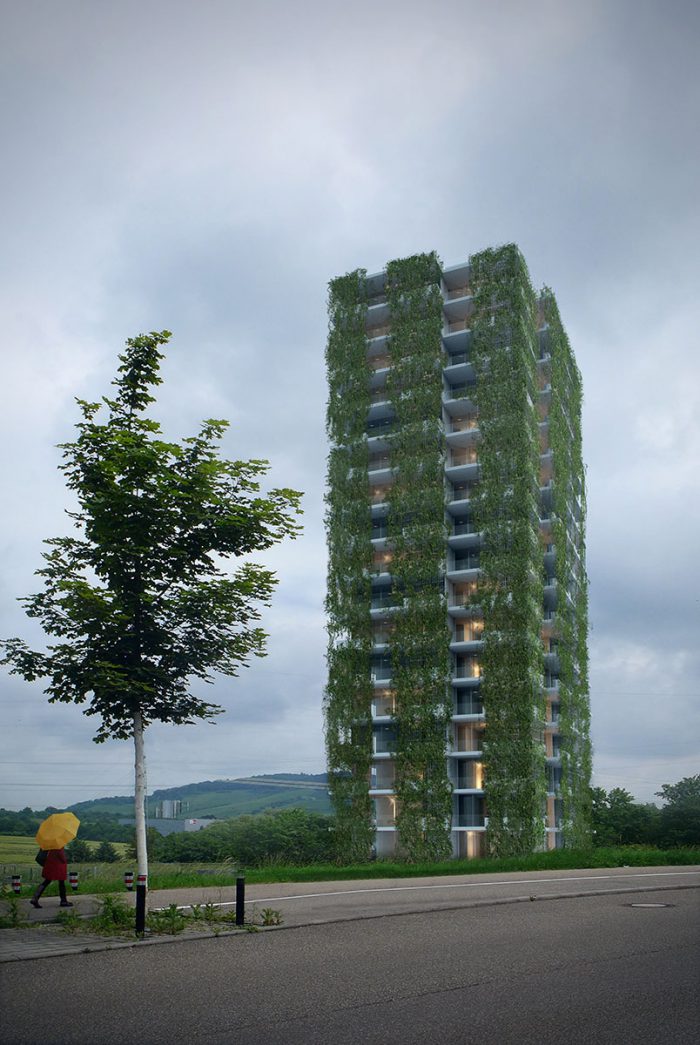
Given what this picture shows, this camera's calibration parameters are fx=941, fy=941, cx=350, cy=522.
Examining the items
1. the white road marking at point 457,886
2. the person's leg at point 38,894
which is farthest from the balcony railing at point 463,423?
the person's leg at point 38,894

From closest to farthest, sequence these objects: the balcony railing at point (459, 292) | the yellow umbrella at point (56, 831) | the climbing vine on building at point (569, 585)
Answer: the yellow umbrella at point (56, 831)
the climbing vine on building at point (569, 585)
the balcony railing at point (459, 292)

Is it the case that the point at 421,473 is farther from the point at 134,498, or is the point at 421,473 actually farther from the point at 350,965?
the point at 350,965

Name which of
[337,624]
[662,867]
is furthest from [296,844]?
[662,867]

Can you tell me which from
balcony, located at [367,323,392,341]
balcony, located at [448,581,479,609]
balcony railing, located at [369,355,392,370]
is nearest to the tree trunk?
balcony, located at [448,581,479,609]

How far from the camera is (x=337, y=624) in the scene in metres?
65.4

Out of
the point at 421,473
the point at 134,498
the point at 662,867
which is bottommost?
the point at 662,867

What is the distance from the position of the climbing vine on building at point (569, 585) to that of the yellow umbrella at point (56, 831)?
5045 cm

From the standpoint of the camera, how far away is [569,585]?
72.8 m

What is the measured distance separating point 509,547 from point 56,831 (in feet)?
152

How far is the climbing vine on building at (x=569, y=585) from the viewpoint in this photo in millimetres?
66625

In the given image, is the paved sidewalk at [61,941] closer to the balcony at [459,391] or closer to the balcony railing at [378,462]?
the balcony railing at [378,462]

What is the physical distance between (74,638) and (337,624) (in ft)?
141

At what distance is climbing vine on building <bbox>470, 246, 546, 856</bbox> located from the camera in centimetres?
5762

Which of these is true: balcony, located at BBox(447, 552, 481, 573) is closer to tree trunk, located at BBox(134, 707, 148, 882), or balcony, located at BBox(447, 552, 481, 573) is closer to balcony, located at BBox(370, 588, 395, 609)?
balcony, located at BBox(370, 588, 395, 609)
